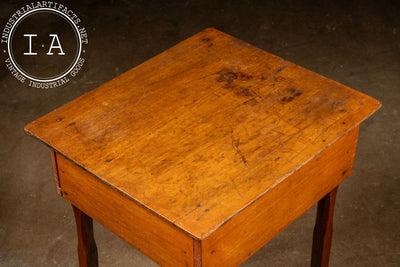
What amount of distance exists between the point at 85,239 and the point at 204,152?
2.07ft

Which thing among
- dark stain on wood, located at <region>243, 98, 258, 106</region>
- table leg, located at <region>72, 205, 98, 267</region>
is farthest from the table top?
table leg, located at <region>72, 205, 98, 267</region>

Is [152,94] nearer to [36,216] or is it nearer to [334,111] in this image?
[334,111]

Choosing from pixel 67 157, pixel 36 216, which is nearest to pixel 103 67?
pixel 36 216

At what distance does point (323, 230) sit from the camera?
2531 millimetres

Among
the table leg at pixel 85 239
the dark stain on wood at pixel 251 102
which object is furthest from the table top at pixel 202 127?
the table leg at pixel 85 239

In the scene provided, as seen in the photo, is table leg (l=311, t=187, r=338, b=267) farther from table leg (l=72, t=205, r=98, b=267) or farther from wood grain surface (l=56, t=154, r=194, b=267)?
table leg (l=72, t=205, r=98, b=267)

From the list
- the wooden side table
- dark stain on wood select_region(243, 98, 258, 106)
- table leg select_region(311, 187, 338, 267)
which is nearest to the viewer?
the wooden side table

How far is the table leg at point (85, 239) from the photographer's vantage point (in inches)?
94.5

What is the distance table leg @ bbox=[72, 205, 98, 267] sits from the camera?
240 centimetres

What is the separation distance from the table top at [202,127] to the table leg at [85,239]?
33 cm

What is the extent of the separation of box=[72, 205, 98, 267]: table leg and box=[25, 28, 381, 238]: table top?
0.33 meters

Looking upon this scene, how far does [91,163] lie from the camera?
6.79 feet

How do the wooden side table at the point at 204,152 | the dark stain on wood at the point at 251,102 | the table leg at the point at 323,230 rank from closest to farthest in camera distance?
the wooden side table at the point at 204,152
the dark stain on wood at the point at 251,102
the table leg at the point at 323,230

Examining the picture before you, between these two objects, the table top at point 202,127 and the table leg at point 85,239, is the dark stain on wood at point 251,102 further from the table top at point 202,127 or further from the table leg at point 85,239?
the table leg at point 85,239
